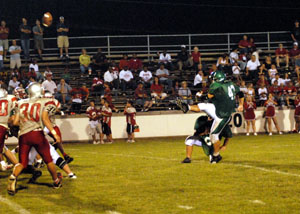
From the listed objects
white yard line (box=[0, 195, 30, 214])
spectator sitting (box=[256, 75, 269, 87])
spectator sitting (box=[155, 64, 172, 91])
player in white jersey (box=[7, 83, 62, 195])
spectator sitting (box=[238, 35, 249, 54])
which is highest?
spectator sitting (box=[238, 35, 249, 54])

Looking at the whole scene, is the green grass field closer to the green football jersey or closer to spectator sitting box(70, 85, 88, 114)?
the green football jersey

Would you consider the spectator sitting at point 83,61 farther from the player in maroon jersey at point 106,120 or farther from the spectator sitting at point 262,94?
the spectator sitting at point 262,94

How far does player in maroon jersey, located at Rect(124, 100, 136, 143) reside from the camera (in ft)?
64.7

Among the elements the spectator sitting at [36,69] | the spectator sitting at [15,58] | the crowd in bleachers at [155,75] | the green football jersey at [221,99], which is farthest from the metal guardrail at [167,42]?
the green football jersey at [221,99]

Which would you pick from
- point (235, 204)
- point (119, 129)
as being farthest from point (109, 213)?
point (119, 129)

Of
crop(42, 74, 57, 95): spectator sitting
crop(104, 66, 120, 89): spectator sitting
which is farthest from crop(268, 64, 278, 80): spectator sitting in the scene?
crop(42, 74, 57, 95): spectator sitting

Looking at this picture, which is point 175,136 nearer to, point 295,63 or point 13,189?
point 295,63

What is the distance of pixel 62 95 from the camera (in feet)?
69.5

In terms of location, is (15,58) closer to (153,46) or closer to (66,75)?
(66,75)

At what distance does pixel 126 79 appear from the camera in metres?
22.6

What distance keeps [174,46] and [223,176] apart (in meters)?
16.9

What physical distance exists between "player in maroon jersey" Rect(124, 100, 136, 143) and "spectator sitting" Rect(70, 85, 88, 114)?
1.93 metres

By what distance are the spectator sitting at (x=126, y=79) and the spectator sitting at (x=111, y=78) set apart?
20 centimetres

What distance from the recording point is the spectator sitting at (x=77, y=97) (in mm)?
20797
